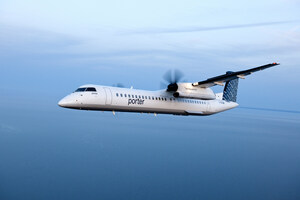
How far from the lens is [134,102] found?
26.8 m

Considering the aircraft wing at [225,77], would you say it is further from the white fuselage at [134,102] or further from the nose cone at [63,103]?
the nose cone at [63,103]

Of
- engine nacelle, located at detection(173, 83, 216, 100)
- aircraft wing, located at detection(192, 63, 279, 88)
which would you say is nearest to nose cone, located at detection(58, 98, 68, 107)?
engine nacelle, located at detection(173, 83, 216, 100)

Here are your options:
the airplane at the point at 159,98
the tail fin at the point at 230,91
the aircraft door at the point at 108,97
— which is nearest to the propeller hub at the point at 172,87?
the airplane at the point at 159,98

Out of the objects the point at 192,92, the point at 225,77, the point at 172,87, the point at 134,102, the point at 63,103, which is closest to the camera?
the point at 63,103

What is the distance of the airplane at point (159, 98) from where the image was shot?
79.7ft

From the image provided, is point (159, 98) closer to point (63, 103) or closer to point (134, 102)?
point (134, 102)

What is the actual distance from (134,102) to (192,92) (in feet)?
21.7

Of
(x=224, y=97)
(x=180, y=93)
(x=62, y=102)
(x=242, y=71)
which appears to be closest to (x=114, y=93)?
(x=62, y=102)

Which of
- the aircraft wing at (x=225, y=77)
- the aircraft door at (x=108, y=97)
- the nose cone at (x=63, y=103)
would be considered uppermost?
the aircraft wing at (x=225, y=77)

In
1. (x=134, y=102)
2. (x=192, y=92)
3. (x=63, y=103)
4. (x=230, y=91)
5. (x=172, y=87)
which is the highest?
(x=230, y=91)

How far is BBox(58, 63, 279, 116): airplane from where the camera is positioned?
79.7 ft

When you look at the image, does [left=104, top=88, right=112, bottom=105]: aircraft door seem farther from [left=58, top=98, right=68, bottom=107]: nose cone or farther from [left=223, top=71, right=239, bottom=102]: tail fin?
[left=223, top=71, right=239, bottom=102]: tail fin

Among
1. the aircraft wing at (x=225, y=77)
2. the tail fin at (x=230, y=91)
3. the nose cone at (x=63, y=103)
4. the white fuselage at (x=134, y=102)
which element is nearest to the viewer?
the nose cone at (x=63, y=103)

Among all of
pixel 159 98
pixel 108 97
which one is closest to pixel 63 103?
pixel 108 97
